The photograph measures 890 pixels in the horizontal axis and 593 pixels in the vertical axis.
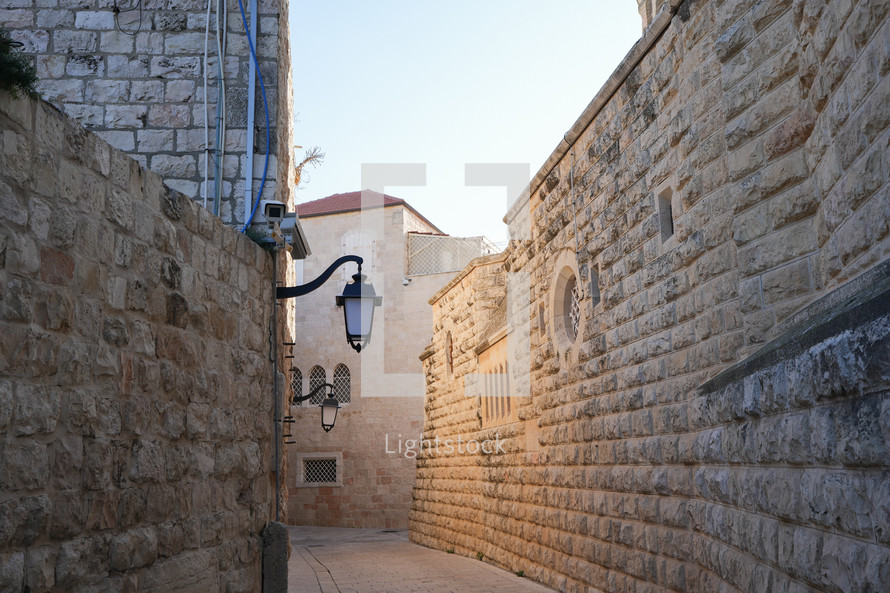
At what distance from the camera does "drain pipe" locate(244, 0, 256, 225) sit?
260 inches

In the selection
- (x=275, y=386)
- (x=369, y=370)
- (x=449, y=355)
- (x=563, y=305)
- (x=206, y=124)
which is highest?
(x=206, y=124)

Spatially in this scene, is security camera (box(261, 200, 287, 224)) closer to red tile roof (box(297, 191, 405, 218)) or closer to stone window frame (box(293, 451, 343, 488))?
stone window frame (box(293, 451, 343, 488))

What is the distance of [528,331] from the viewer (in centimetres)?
1004

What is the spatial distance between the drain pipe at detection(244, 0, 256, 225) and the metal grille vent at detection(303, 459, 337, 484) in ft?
58.2

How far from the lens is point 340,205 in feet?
90.2

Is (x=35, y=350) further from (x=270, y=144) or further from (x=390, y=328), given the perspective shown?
(x=390, y=328)

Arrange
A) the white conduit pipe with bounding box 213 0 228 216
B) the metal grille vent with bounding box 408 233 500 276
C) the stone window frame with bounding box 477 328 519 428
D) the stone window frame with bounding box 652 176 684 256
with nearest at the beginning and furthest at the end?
the stone window frame with bounding box 652 176 684 256 < the white conduit pipe with bounding box 213 0 228 216 < the stone window frame with bounding box 477 328 519 428 < the metal grille vent with bounding box 408 233 500 276

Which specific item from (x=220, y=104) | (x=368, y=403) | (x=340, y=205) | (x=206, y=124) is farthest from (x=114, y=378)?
(x=340, y=205)

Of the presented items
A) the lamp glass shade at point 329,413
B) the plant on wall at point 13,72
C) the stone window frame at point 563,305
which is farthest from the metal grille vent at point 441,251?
the plant on wall at point 13,72

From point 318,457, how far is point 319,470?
0.46 metres

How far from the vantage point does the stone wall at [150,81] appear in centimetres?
663

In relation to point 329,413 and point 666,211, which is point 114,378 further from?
point 329,413

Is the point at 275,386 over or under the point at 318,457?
over

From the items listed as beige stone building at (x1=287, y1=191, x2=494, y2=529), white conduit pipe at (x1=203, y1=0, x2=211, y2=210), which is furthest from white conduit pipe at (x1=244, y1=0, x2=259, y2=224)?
beige stone building at (x1=287, y1=191, x2=494, y2=529)
